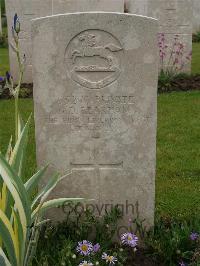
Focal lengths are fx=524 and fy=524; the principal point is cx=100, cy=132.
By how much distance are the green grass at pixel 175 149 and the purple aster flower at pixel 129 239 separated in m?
0.81

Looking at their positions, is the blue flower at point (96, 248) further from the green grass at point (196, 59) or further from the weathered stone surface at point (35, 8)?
the green grass at point (196, 59)

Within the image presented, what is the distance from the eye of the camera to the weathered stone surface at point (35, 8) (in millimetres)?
7887

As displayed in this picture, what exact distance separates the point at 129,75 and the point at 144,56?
0.44 ft

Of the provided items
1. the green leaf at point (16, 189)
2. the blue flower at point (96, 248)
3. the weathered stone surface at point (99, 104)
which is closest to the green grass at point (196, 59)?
the weathered stone surface at point (99, 104)

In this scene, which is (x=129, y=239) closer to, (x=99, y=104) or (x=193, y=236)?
(x=193, y=236)

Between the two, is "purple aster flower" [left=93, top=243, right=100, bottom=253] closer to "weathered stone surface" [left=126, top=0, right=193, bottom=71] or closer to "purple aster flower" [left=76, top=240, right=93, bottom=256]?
"purple aster flower" [left=76, top=240, right=93, bottom=256]

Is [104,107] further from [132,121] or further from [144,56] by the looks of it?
[144,56]

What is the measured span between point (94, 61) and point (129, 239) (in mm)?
1017

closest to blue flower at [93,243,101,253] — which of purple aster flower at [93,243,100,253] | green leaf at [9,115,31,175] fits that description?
purple aster flower at [93,243,100,253]

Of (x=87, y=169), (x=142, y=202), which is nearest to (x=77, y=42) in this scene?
(x=87, y=169)

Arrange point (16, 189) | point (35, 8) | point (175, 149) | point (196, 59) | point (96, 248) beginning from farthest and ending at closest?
point (196, 59) < point (35, 8) < point (175, 149) < point (96, 248) < point (16, 189)

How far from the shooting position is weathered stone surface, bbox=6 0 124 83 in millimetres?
7887

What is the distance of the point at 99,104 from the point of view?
3006mm

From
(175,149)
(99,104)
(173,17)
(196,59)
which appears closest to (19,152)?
(99,104)
